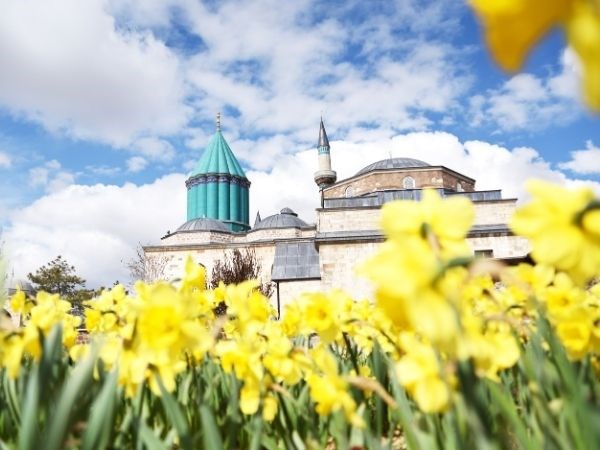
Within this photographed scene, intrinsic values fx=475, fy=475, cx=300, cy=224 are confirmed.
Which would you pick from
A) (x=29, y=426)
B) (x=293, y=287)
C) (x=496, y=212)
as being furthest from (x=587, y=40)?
(x=496, y=212)

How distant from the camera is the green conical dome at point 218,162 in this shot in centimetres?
3722

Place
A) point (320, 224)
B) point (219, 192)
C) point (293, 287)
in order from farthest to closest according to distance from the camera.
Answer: point (219, 192) → point (320, 224) → point (293, 287)

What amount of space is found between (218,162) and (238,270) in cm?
1559

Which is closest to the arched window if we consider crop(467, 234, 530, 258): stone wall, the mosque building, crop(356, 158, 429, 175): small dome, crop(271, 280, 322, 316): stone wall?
the mosque building

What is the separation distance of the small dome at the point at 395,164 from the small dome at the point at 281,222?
5679 mm

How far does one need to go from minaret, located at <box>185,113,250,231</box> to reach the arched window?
46.7 feet

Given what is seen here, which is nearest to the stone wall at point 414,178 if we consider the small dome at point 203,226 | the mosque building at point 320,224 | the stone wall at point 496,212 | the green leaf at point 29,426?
the mosque building at point 320,224

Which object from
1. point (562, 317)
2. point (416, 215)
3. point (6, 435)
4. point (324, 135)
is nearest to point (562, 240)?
point (416, 215)

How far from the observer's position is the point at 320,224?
17203 millimetres

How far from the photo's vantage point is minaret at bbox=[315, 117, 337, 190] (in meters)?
32.3

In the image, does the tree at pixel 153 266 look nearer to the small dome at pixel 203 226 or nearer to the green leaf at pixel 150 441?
the small dome at pixel 203 226

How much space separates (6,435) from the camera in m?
1.73

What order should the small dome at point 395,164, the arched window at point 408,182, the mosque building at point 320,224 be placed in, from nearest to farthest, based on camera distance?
1. the mosque building at point 320,224
2. the arched window at point 408,182
3. the small dome at point 395,164

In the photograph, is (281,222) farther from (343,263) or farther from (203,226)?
(343,263)
